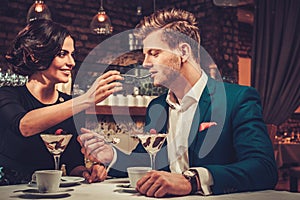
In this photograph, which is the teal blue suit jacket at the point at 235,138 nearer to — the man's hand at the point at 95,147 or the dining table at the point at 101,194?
the dining table at the point at 101,194

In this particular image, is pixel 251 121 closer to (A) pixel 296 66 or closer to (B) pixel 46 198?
(B) pixel 46 198

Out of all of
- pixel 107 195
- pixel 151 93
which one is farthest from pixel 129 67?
pixel 107 195

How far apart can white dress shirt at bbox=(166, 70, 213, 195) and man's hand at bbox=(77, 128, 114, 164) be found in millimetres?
361

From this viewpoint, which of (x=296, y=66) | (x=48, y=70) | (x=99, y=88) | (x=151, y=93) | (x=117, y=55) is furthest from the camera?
(x=117, y=55)

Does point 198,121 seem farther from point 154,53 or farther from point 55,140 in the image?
point 55,140

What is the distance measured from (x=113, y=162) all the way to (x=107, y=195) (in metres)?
0.44

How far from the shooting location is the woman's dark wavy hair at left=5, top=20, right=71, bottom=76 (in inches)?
103

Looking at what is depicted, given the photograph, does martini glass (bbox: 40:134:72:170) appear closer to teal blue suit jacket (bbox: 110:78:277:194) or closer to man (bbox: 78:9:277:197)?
man (bbox: 78:9:277:197)

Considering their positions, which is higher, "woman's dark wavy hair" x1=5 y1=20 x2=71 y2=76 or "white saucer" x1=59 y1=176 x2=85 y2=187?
"woman's dark wavy hair" x1=5 y1=20 x2=71 y2=76

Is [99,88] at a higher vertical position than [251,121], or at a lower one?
higher

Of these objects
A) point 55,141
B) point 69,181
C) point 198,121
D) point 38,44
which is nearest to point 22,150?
point 38,44

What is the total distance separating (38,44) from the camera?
2611 millimetres

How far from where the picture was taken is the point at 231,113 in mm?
2162

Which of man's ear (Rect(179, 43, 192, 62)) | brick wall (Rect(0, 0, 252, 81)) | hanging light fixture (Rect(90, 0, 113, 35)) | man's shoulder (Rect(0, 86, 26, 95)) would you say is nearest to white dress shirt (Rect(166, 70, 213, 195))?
man's ear (Rect(179, 43, 192, 62))
